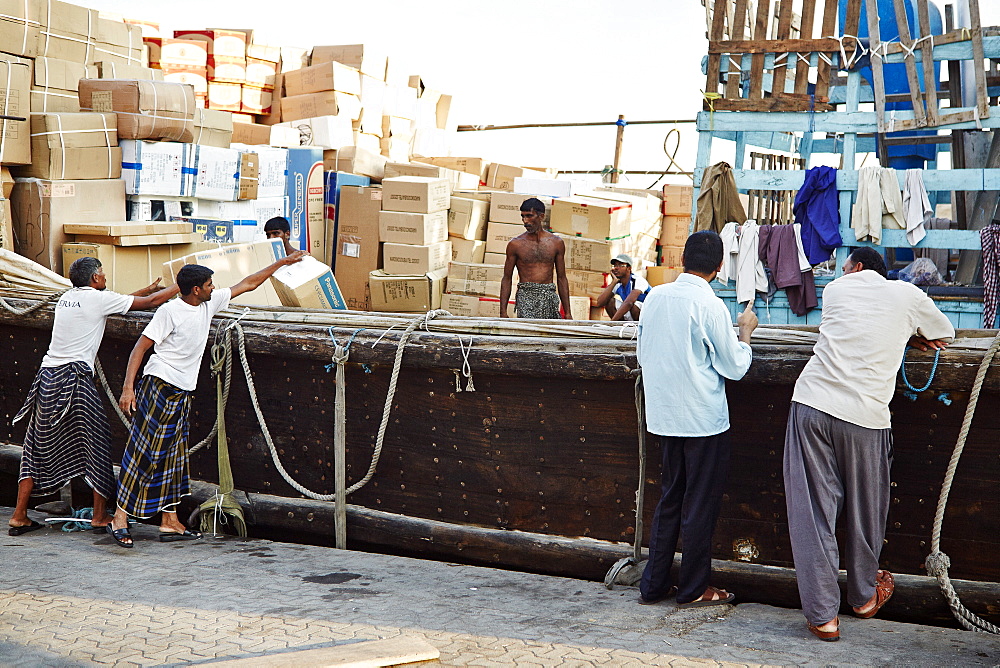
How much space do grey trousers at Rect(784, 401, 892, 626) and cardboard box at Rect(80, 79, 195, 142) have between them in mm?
5871

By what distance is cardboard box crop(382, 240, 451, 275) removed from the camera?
30.1 ft

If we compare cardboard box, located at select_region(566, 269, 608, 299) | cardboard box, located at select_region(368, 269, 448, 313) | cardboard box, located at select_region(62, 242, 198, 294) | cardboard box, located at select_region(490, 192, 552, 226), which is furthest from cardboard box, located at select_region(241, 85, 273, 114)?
cardboard box, located at select_region(62, 242, 198, 294)

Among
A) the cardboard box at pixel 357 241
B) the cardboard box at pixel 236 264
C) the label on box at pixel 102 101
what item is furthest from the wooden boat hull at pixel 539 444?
the cardboard box at pixel 357 241

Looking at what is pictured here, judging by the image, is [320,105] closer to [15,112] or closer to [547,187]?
[547,187]

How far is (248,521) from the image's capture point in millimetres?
4617

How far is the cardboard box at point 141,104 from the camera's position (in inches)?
281

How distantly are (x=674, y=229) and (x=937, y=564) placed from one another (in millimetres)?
7738

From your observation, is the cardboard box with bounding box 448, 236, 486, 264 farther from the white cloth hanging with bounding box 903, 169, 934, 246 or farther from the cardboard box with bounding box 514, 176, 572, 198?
the white cloth hanging with bounding box 903, 169, 934, 246

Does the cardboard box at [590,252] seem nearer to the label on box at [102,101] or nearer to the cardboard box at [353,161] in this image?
the cardboard box at [353,161]

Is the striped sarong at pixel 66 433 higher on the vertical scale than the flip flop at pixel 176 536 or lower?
higher

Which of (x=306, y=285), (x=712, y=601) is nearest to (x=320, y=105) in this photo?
(x=306, y=285)

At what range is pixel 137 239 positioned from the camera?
6492 millimetres

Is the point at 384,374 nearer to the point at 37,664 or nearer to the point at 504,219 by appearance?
the point at 37,664

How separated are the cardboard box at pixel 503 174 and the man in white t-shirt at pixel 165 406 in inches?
274
